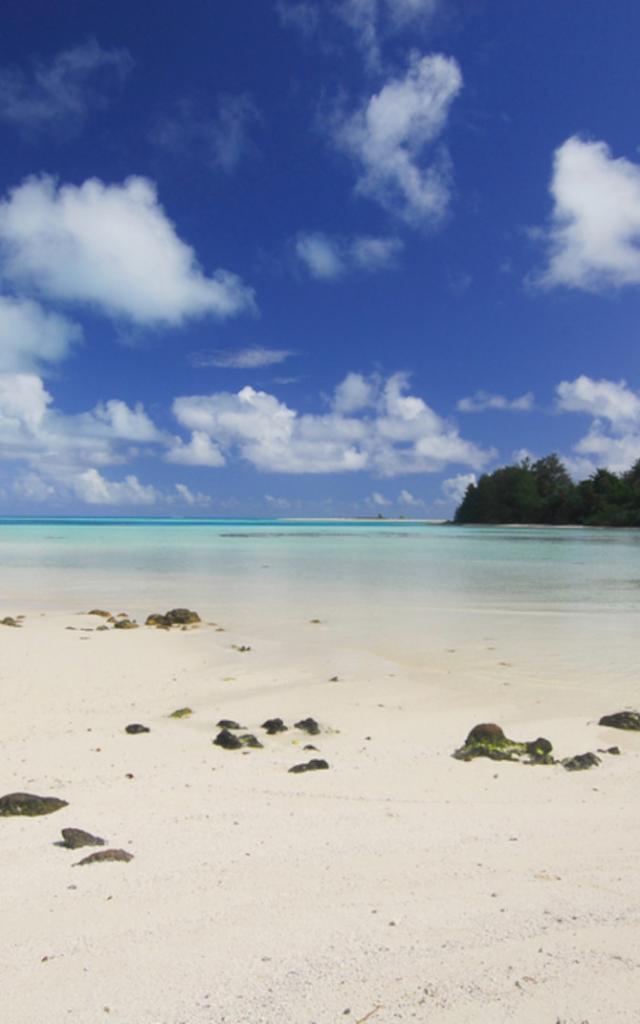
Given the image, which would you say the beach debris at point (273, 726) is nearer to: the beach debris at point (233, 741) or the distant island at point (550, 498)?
the beach debris at point (233, 741)

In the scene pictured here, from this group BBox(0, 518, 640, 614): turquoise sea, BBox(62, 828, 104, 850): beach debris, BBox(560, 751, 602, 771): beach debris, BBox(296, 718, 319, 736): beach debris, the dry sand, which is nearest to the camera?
the dry sand

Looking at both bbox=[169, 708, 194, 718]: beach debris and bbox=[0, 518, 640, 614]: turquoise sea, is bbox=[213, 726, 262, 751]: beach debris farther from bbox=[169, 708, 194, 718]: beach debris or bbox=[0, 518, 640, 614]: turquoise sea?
bbox=[0, 518, 640, 614]: turquoise sea

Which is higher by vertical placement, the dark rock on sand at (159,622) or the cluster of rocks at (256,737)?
the cluster of rocks at (256,737)

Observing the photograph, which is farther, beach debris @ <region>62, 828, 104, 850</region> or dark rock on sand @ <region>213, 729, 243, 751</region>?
dark rock on sand @ <region>213, 729, 243, 751</region>

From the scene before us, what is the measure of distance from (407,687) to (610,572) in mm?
22453

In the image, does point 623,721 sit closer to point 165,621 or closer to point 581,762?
point 581,762

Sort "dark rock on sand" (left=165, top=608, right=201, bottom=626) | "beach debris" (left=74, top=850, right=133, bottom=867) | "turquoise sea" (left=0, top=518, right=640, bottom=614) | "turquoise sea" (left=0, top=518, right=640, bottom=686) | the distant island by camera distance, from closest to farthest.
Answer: "beach debris" (left=74, top=850, right=133, bottom=867), "turquoise sea" (left=0, top=518, right=640, bottom=686), "dark rock on sand" (left=165, top=608, right=201, bottom=626), "turquoise sea" (left=0, top=518, right=640, bottom=614), the distant island

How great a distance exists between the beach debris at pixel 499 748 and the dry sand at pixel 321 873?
0.20m

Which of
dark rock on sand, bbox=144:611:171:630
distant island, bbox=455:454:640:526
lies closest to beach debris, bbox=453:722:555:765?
dark rock on sand, bbox=144:611:171:630

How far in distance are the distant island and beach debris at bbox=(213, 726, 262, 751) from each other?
106501 mm

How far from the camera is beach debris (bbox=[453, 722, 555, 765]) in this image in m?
6.24

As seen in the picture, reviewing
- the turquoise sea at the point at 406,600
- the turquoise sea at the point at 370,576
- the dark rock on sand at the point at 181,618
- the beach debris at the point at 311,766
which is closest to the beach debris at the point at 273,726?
the beach debris at the point at 311,766

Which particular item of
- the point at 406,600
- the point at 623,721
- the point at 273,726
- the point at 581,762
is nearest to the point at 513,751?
the point at 581,762

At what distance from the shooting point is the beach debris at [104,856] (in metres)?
4.01
